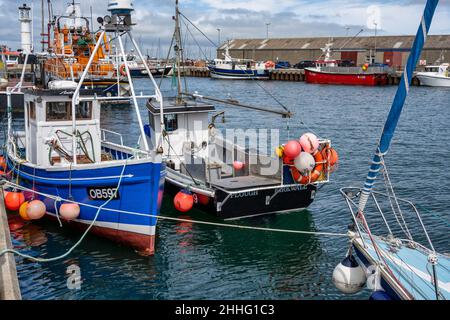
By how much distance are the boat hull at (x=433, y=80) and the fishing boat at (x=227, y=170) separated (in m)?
63.6

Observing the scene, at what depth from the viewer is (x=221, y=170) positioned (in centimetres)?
1697

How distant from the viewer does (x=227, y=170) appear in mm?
17234

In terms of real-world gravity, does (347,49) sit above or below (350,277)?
above

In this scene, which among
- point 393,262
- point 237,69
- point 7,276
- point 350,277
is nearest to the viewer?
point 7,276

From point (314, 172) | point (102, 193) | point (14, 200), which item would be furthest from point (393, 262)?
point (14, 200)

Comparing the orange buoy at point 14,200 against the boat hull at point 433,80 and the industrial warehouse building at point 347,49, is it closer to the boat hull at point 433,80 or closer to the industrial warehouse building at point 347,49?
the boat hull at point 433,80

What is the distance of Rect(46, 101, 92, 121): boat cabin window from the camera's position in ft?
48.8

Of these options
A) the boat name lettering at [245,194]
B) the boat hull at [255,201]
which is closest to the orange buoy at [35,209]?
the boat hull at [255,201]

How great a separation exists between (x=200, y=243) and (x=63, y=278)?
3974 mm

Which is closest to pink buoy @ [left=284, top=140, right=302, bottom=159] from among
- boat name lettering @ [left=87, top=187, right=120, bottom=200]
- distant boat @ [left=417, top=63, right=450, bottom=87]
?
boat name lettering @ [left=87, top=187, right=120, bottom=200]

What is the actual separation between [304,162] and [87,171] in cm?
596

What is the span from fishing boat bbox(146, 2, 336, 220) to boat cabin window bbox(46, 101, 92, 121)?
2.55 meters

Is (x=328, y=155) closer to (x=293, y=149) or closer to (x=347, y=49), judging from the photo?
(x=293, y=149)
